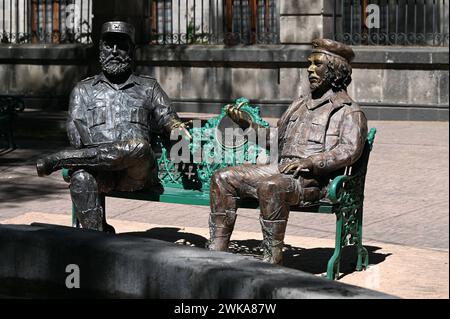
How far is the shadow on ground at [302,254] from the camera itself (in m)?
8.27

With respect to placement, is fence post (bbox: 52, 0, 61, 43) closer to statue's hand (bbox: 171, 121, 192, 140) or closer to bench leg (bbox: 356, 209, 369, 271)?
statue's hand (bbox: 171, 121, 192, 140)

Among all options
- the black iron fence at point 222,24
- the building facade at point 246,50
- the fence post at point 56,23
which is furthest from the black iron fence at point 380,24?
the fence post at point 56,23

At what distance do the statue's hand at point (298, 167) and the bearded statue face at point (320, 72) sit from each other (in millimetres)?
581

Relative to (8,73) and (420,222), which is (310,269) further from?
(8,73)

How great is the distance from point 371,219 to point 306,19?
28.9 ft

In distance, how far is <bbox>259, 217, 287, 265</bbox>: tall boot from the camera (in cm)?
750

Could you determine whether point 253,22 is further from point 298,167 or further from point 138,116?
point 298,167

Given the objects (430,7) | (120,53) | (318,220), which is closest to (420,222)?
(318,220)

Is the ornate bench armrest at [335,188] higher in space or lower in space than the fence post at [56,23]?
lower

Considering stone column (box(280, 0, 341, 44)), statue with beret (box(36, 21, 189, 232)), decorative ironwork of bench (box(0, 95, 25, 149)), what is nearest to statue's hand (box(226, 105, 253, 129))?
statue with beret (box(36, 21, 189, 232))

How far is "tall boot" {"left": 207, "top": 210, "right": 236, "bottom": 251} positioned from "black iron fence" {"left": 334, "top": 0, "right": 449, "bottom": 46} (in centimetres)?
1115

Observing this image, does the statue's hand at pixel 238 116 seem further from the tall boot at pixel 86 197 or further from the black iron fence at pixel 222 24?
the black iron fence at pixel 222 24

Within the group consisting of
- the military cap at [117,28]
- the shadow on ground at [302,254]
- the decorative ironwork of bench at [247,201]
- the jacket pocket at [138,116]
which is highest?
the military cap at [117,28]

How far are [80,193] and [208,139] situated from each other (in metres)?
1.13
